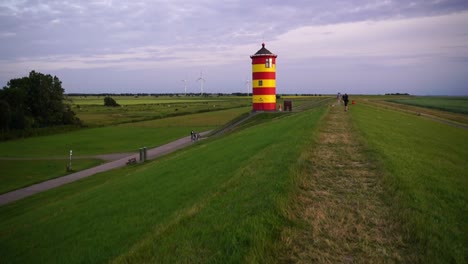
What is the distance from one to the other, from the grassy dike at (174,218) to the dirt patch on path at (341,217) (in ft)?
1.19

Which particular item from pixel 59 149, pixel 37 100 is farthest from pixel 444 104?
pixel 37 100

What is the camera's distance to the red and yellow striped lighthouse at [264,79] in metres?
36.3

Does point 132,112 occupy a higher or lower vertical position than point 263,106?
lower

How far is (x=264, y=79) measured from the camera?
121 ft

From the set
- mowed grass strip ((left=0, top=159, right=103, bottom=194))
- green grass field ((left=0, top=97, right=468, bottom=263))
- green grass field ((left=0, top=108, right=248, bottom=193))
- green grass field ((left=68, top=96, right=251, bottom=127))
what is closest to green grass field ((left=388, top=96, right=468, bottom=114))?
green grass field ((left=68, top=96, right=251, bottom=127))

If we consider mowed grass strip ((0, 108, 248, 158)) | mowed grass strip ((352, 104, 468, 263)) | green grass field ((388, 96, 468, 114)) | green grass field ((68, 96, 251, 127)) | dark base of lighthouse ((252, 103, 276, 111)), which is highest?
dark base of lighthouse ((252, 103, 276, 111))

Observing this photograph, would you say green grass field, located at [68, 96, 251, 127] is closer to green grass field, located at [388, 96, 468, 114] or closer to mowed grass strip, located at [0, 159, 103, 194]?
mowed grass strip, located at [0, 159, 103, 194]

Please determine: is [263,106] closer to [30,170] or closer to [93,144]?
[93,144]

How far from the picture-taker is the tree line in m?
59.3

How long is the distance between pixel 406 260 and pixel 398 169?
193 inches

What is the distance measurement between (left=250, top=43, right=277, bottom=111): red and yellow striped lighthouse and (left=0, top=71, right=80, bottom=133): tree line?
37.8 m

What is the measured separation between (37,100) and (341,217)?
6767 centimetres

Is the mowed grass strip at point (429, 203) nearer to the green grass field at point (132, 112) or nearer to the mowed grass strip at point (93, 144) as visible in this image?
the mowed grass strip at point (93, 144)

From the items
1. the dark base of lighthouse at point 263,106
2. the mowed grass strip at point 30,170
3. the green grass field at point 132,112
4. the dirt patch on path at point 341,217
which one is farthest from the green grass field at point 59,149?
the dirt patch on path at point 341,217
